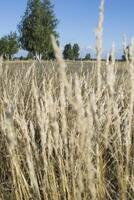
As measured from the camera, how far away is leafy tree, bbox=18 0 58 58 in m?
49.4

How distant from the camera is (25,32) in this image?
165ft

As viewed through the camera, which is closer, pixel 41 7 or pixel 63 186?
pixel 63 186

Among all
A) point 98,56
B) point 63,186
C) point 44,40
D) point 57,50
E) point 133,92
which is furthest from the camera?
point 44,40

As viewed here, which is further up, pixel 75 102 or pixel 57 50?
pixel 57 50

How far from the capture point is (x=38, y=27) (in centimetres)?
4944

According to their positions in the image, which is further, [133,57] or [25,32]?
[25,32]

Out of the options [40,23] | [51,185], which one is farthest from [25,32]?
[51,185]

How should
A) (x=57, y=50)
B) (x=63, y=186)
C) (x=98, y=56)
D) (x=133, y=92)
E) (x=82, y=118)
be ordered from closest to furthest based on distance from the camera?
(x=57, y=50), (x=82, y=118), (x=98, y=56), (x=133, y=92), (x=63, y=186)

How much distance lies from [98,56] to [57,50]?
308 mm

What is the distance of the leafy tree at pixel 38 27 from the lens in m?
49.4

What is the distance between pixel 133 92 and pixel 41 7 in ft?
168

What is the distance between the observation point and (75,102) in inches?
45.6

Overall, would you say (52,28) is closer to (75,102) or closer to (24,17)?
(24,17)

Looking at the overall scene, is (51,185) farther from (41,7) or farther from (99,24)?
(41,7)
